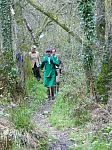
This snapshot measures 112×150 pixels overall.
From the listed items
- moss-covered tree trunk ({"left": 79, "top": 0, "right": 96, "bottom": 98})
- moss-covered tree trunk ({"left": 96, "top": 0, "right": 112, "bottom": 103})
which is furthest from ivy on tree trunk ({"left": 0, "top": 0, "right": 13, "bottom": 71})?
moss-covered tree trunk ({"left": 96, "top": 0, "right": 112, "bottom": 103})

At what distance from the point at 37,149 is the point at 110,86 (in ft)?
14.7

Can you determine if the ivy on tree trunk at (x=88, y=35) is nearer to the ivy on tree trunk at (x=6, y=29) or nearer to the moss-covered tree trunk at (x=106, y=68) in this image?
the moss-covered tree trunk at (x=106, y=68)

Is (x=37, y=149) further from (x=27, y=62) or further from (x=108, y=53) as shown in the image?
(x=27, y=62)

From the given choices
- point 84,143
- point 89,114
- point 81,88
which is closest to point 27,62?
point 81,88

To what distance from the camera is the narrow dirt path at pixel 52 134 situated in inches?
340

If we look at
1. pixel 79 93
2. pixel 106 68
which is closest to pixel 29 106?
pixel 79 93

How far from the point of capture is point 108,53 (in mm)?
11875

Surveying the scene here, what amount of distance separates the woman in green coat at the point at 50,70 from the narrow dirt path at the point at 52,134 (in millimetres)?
1492

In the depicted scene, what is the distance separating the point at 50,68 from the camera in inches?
599

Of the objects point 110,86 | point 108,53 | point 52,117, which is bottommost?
point 52,117

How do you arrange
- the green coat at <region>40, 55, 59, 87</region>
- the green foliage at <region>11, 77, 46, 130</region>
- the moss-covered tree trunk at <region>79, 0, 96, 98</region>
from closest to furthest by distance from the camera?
the green foliage at <region>11, 77, 46, 130</region>
the moss-covered tree trunk at <region>79, 0, 96, 98</region>
the green coat at <region>40, 55, 59, 87</region>

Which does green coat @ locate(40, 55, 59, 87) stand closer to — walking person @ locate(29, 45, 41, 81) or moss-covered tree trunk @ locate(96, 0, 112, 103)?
moss-covered tree trunk @ locate(96, 0, 112, 103)

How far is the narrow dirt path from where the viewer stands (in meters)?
8.65

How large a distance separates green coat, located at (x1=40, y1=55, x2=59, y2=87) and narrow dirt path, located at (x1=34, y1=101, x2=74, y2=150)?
5.29 feet
